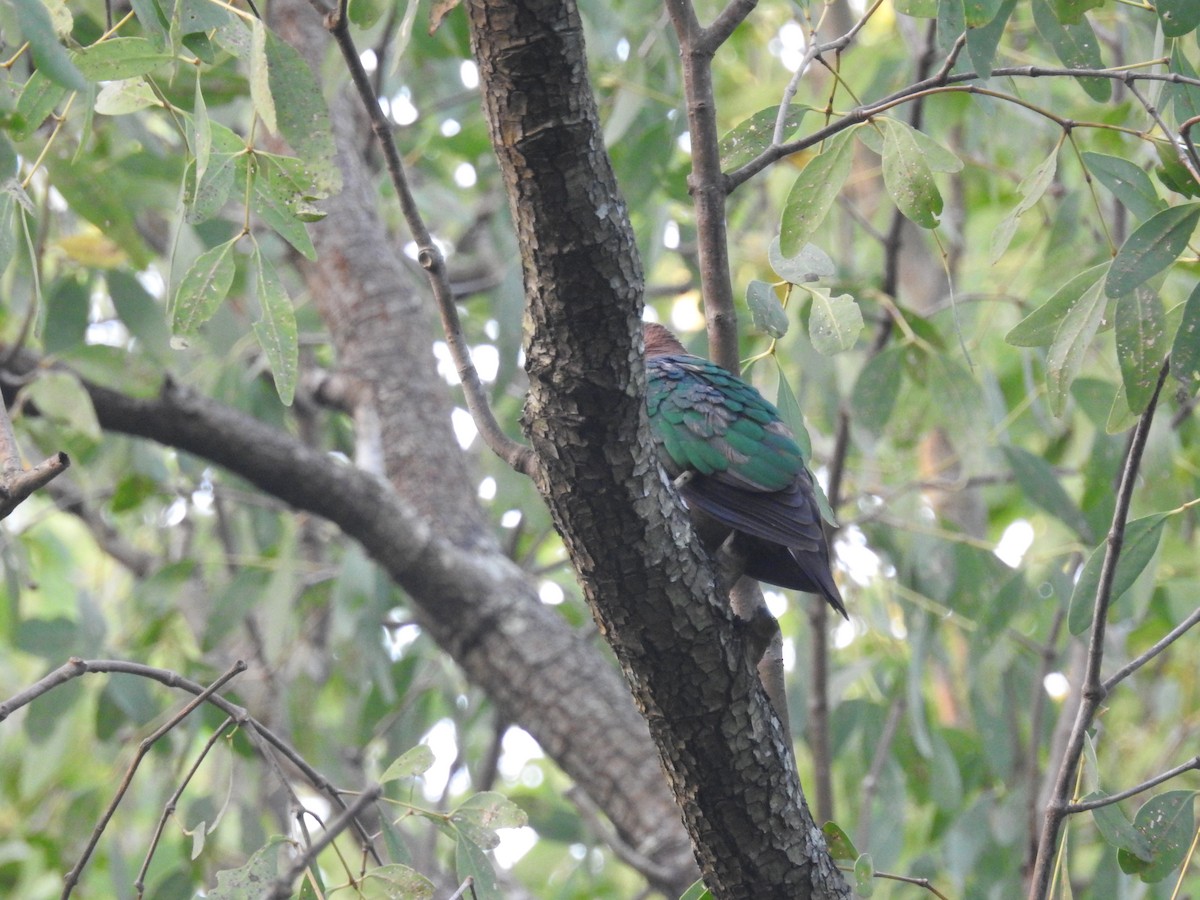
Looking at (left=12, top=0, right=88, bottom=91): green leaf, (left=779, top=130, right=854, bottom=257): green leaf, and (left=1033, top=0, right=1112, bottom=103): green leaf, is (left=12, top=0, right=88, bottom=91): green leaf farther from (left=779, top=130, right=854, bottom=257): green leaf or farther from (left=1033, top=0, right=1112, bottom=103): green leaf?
(left=1033, top=0, right=1112, bottom=103): green leaf

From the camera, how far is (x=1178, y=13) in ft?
5.66

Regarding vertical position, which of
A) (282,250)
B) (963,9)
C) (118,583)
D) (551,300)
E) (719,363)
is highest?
(282,250)

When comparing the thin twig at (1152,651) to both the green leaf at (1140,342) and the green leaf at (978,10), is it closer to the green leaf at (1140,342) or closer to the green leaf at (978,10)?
the green leaf at (1140,342)

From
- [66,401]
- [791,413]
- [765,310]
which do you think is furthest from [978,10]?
[66,401]

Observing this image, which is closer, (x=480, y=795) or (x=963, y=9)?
(x=963, y=9)

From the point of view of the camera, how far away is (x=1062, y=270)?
12.0 feet

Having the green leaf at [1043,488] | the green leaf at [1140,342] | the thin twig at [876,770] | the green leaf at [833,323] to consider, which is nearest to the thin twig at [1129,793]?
the green leaf at [1140,342]

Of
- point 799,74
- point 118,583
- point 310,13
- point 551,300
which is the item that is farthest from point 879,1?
point 118,583

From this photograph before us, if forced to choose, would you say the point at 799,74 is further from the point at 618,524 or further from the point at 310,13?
the point at 310,13

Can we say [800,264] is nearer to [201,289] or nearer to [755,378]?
[755,378]

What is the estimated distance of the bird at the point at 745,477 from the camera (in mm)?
2371

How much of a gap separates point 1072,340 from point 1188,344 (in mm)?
196

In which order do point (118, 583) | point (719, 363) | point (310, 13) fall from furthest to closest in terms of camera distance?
point (118, 583) → point (310, 13) → point (719, 363)

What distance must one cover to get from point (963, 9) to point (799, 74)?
0.27 meters
